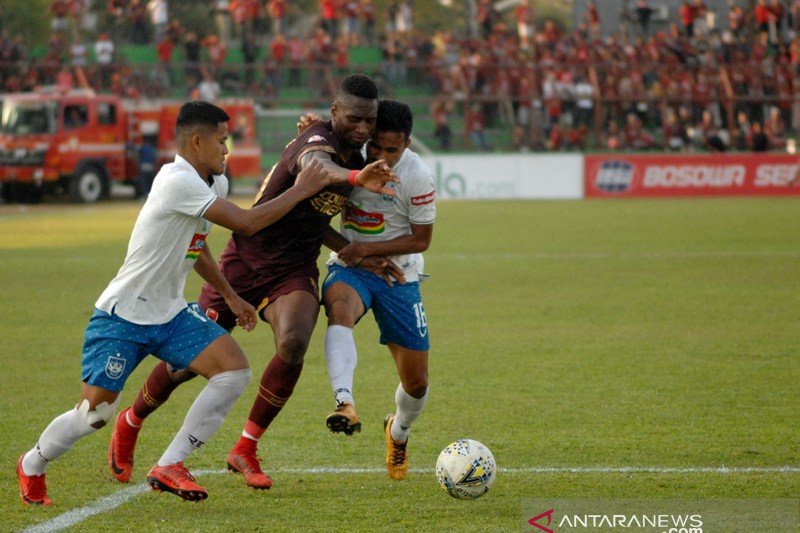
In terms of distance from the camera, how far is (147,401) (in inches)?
248

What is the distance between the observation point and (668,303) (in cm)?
1316

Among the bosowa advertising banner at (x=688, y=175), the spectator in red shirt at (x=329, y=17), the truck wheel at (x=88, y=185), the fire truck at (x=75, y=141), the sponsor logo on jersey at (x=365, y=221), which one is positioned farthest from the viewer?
the spectator in red shirt at (x=329, y=17)

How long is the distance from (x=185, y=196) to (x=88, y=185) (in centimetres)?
2609

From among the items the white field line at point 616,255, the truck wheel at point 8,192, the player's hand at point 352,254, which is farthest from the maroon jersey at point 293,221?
the truck wheel at point 8,192

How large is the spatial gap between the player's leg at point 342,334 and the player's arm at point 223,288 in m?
0.43

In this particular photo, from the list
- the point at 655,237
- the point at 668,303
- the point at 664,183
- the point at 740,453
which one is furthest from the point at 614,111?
the point at 740,453

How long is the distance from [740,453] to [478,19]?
37194 millimetres

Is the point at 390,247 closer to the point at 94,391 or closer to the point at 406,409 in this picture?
the point at 406,409

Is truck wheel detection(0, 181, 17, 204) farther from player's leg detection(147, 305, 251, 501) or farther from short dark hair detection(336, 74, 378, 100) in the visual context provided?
player's leg detection(147, 305, 251, 501)

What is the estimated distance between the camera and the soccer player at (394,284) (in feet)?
20.7

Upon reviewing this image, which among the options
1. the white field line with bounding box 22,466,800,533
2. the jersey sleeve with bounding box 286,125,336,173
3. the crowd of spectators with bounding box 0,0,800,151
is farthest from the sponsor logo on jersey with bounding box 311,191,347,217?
the crowd of spectators with bounding box 0,0,800,151

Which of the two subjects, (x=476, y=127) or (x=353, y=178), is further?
(x=476, y=127)

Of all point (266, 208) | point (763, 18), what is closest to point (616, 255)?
point (266, 208)

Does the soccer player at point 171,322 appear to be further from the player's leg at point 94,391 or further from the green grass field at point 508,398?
the green grass field at point 508,398
